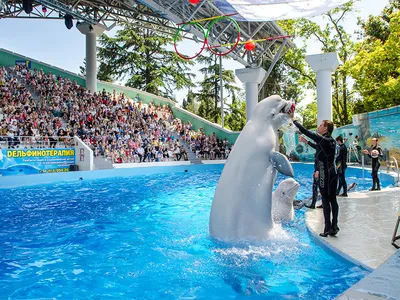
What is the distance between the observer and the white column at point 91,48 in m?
20.6

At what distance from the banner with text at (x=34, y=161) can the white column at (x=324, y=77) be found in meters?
11.7

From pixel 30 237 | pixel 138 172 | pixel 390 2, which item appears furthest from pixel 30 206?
pixel 390 2

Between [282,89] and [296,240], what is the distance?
34.0 metres

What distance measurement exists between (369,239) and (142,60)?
106ft

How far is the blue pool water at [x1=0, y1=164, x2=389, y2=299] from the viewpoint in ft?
10.0

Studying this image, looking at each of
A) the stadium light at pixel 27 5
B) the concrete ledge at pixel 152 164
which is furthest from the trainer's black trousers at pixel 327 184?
the stadium light at pixel 27 5

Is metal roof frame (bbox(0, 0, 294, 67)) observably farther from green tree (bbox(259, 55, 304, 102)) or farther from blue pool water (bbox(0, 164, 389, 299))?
green tree (bbox(259, 55, 304, 102))

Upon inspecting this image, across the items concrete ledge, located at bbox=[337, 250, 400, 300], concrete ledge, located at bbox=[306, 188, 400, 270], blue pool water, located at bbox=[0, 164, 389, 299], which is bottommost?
blue pool water, located at bbox=[0, 164, 389, 299]

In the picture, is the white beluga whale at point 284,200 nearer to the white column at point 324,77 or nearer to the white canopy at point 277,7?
the white canopy at point 277,7

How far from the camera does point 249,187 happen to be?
3.74m

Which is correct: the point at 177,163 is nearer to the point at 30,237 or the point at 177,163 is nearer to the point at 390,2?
the point at 30,237

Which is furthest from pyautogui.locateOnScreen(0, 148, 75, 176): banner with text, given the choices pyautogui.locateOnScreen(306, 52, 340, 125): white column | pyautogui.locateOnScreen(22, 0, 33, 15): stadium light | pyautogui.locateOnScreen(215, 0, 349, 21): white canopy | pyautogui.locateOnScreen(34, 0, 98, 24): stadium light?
pyautogui.locateOnScreen(306, 52, 340, 125): white column

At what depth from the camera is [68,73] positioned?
73.9 ft

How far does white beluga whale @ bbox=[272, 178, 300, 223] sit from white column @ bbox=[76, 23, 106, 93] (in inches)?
740
